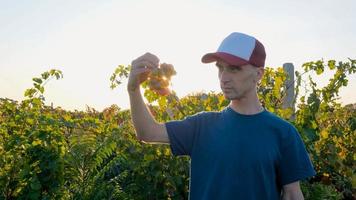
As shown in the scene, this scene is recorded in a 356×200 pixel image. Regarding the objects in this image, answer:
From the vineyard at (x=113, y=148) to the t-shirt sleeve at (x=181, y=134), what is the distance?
55 centimetres

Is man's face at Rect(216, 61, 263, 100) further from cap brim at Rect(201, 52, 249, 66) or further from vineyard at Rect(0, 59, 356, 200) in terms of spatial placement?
→ vineyard at Rect(0, 59, 356, 200)

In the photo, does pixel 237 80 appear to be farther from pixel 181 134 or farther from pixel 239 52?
pixel 181 134

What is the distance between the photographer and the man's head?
9.12ft

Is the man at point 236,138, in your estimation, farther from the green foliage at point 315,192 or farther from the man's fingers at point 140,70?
the green foliage at point 315,192

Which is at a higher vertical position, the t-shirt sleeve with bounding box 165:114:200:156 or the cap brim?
the cap brim

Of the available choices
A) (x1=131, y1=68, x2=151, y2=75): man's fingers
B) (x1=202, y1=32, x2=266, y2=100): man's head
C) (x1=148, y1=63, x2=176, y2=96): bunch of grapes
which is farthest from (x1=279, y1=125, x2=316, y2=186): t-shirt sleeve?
(x1=131, y1=68, x2=151, y2=75): man's fingers

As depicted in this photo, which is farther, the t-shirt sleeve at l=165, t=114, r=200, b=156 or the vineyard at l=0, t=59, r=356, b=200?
the vineyard at l=0, t=59, r=356, b=200

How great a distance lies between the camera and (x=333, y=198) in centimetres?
501

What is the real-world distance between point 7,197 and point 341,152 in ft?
11.6

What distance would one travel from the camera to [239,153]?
9.04ft

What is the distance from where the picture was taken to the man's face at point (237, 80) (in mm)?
2773

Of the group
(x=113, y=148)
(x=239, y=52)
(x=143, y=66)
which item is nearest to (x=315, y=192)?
(x=113, y=148)

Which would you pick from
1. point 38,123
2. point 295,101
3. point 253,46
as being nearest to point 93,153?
point 38,123

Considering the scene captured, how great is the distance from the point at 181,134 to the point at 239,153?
→ 317 millimetres
